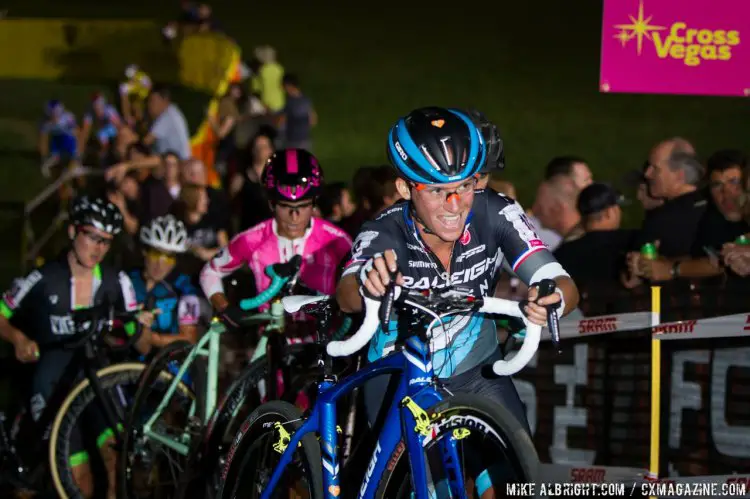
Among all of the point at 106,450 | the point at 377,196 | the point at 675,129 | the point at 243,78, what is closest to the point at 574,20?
the point at 675,129

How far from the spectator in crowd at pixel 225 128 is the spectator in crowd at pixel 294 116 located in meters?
0.67

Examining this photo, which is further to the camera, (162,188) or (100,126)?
(100,126)

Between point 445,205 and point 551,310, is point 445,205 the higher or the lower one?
the higher one

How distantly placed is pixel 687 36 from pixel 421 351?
358cm

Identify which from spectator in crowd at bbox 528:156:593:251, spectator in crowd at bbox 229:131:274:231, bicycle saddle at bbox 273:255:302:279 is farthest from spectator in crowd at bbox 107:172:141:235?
bicycle saddle at bbox 273:255:302:279

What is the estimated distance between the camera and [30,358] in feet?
24.3

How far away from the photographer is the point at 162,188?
12531 mm

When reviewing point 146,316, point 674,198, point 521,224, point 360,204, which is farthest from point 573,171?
point 521,224

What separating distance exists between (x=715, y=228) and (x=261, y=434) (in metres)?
3.51

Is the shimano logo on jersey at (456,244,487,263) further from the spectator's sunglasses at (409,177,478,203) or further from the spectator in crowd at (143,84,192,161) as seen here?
the spectator in crowd at (143,84,192,161)

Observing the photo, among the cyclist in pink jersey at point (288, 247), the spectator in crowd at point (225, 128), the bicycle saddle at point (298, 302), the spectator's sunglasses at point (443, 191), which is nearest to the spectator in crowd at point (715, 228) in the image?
the cyclist in pink jersey at point (288, 247)

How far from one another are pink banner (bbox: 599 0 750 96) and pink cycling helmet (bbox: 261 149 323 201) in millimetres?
1749

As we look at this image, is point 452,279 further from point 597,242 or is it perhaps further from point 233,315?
point 597,242

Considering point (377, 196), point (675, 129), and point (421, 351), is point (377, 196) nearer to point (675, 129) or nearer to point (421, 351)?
point (421, 351)
